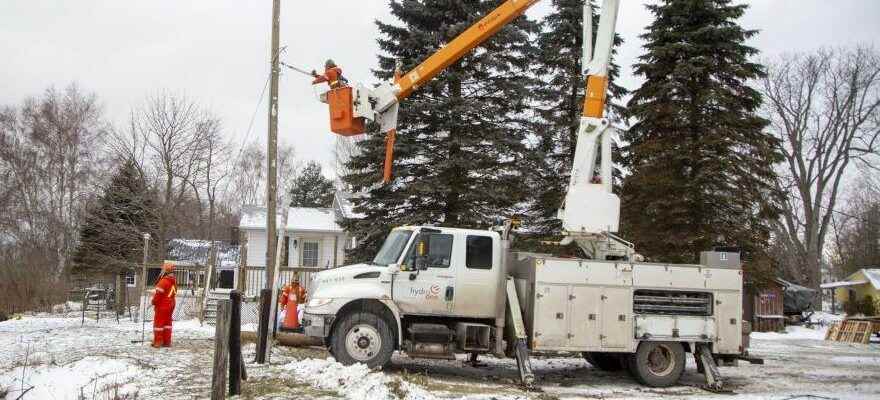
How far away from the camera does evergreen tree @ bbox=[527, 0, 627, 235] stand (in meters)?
23.3

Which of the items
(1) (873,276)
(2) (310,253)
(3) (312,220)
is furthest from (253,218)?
(1) (873,276)

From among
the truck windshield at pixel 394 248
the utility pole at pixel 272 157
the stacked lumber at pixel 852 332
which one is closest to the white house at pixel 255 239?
the utility pole at pixel 272 157

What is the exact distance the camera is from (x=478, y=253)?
12164 mm

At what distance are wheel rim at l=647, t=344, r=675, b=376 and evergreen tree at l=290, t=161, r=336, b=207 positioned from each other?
44.2m

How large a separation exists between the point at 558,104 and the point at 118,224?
2139 cm

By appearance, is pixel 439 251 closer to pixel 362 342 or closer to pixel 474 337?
pixel 474 337

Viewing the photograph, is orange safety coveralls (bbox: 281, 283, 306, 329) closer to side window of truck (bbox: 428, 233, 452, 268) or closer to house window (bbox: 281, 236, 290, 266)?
side window of truck (bbox: 428, 233, 452, 268)

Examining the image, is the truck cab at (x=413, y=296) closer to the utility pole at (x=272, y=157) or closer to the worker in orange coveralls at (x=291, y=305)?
the worker in orange coveralls at (x=291, y=305)

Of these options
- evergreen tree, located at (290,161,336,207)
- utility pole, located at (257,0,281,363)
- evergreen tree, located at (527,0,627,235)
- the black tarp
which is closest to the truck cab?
utility pole, located at (257,0,281,363)

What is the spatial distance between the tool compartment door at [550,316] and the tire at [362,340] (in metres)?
2.36

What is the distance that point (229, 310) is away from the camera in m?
9.07

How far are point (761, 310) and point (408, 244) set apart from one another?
20348 millimetres

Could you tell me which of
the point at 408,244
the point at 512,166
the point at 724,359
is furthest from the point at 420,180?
the point at 724,359

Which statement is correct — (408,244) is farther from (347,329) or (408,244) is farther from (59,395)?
(59,395)
